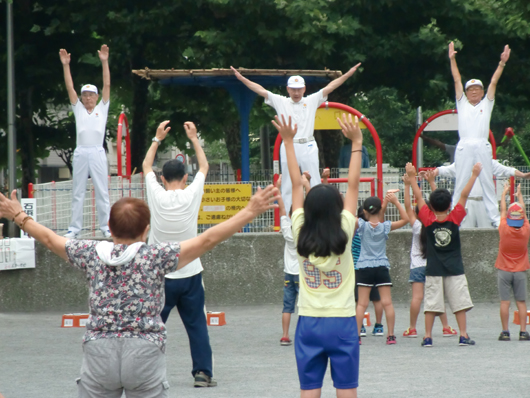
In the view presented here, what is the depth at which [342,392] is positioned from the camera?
4.81m

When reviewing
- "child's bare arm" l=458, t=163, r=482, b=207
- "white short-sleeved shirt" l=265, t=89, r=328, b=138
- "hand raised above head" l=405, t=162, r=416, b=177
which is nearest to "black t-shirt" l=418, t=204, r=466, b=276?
"child's bare arm" l=458, t=163, r=482, b=207

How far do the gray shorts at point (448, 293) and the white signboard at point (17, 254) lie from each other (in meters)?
6.35

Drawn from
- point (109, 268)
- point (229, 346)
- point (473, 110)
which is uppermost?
point (473, 110)

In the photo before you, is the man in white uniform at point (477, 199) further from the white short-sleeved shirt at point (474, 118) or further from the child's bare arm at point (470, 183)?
the child's bare arm at point (470, 183)

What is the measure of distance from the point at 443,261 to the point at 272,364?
211 centimetres

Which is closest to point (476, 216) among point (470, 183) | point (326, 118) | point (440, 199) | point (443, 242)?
point (326, 118)

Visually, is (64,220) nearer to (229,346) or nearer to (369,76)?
(229,346)

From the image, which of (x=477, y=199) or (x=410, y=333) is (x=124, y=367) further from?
(x=477, y=199)

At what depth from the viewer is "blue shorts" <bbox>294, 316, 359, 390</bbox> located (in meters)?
4.78

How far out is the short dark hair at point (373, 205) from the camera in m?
9.23

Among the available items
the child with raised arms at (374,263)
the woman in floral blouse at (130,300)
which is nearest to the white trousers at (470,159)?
the child with raised arms at (374,263)

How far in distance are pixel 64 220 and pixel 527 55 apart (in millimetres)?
12587

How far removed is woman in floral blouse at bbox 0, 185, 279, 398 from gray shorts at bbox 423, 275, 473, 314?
520 cm

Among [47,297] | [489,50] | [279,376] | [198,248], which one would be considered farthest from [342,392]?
[489,50]
